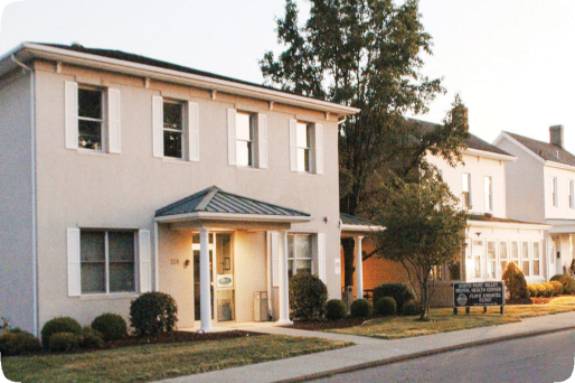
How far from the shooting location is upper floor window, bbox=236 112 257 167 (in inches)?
857

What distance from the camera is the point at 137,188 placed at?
1908 cm

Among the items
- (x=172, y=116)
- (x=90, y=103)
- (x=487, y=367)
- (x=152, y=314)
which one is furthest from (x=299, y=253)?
(x=487, y=367)

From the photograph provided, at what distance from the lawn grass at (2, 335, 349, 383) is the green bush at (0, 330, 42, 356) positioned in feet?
2.51

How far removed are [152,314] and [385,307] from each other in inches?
350

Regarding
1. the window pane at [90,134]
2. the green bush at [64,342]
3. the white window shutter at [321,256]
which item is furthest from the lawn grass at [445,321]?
the window pane at [90,134]

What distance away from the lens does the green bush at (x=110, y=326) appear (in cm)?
1722

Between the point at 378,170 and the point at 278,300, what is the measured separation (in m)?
8.77

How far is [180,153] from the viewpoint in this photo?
20297 millimetres

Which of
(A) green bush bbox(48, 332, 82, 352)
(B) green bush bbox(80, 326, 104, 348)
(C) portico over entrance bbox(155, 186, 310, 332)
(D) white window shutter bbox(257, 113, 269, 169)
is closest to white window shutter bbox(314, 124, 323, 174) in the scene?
(D) white window shutter bbox(257, 113, 269, 169)

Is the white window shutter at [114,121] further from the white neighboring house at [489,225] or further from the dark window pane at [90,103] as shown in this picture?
the white neighboring house at [489,225]

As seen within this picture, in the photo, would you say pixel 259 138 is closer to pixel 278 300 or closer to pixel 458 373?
pixel 278 300

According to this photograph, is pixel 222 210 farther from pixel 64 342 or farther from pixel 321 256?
pixel 321 256

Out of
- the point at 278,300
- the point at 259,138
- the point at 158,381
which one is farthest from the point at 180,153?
the point at 158,381

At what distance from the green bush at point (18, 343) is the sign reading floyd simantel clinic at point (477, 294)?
43.5 feet
